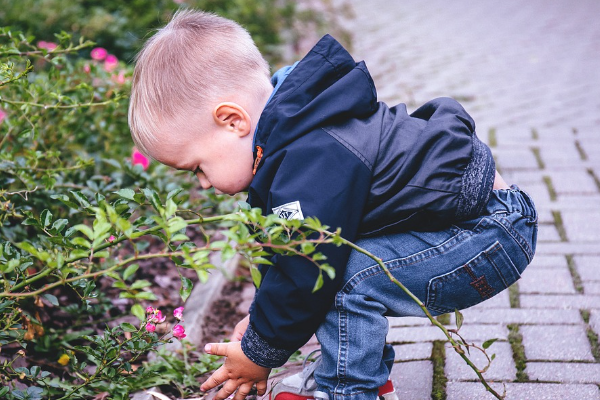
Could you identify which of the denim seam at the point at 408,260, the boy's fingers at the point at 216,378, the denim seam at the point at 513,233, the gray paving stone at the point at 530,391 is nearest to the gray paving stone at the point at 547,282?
the gray paving stone at the point at 530,391

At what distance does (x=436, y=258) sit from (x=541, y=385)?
64 cm

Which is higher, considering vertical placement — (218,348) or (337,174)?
(337,174)

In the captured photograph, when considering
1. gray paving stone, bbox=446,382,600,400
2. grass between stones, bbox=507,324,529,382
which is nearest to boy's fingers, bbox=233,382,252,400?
gray paving stone, bbox=446,382,600,400

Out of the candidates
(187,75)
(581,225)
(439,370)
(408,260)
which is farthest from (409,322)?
(187,75)

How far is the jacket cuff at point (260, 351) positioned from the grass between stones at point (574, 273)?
1.47 metres

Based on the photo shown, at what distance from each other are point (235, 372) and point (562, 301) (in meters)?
1.43

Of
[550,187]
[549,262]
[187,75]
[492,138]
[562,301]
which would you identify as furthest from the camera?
[492,138]

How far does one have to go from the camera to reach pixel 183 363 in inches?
95.7

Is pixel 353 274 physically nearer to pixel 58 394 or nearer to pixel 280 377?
pixel 280 377

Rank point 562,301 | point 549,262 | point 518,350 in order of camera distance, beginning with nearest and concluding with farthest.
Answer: point 518,350, point 562,301, point 549,262

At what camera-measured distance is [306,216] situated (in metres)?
1.72

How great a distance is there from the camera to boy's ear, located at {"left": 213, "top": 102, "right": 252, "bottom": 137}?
6.44 feet

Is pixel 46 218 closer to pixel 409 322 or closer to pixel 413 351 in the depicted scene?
pixel 413 351

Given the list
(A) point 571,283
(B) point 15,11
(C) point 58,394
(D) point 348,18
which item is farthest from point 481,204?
(D) point 348,18
